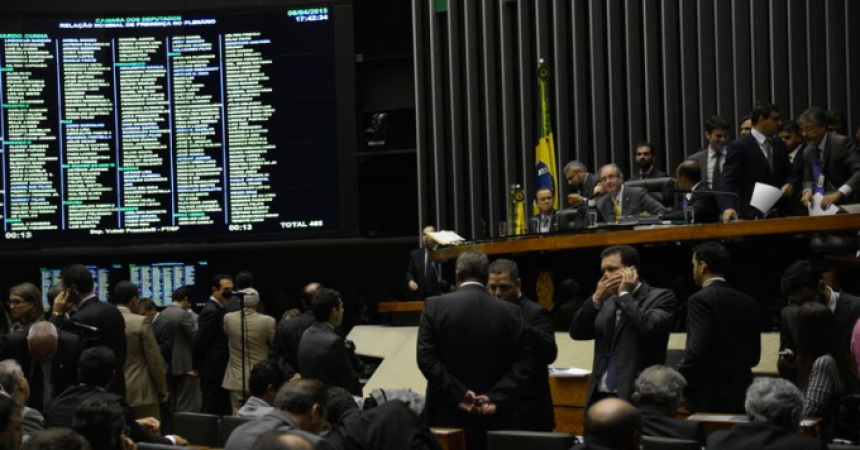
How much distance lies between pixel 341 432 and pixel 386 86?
8719 mm

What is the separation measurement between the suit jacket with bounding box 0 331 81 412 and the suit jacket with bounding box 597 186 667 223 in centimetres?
336

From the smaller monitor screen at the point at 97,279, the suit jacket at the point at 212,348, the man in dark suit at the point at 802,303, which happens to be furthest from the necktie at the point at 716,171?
the smaller monitor screen at the point at 97,279

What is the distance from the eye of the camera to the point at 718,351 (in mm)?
5262

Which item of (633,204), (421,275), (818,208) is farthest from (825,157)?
(421,275)

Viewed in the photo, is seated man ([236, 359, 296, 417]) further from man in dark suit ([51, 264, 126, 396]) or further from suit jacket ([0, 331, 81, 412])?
man in dark suit ([51, 264, 126, 396])

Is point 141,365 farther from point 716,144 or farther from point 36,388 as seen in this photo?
point 716,144

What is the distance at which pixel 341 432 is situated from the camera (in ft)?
14.0

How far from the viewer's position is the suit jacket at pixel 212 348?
900 cm

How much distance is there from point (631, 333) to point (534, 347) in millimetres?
419

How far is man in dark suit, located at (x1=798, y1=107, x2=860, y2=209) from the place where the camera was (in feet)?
24.9

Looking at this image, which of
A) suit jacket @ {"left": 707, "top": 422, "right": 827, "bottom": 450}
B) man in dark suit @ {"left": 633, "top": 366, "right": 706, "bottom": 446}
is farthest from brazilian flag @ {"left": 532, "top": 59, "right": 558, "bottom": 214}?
suit jacket @ {"left": 707, "top": 422, "right": 827, "bottom": 450}

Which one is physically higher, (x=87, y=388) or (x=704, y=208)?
(x=704, y=208)

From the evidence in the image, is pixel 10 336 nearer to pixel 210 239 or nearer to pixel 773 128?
pixel 773 128

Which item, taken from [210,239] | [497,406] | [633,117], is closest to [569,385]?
[497,406]
